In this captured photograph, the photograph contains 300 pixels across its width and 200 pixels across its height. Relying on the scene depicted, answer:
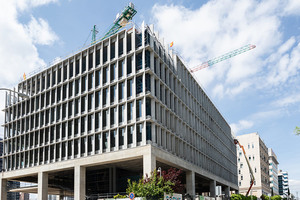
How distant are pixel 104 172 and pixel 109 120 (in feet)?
49.2

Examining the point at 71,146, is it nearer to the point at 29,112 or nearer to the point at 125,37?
the point at 29,112

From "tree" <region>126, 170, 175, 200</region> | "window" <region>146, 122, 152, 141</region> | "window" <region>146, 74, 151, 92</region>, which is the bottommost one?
"tree" <region>126, 170, 175, 200</region>

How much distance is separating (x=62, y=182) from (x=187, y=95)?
103ft

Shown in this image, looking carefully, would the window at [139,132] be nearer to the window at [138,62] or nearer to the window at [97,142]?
the window at [97,142]

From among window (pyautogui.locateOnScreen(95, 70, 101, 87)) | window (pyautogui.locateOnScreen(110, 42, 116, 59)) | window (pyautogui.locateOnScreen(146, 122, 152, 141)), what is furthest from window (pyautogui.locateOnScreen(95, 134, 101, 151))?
window (pyautogui.locateOnScreen(110, 42, 116, 59))

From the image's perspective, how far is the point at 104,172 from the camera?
6350 cm

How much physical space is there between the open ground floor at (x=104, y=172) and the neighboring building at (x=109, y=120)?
0.52ft

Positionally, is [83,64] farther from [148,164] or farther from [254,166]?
[254,166]

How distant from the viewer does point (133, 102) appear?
166ft

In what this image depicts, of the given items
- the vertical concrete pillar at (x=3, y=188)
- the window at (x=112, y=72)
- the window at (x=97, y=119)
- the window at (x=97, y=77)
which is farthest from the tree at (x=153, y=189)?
the vertical concrete pillar at (x=3, y=188)

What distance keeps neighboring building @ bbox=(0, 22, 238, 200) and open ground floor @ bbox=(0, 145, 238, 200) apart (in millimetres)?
158

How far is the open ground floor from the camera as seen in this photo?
49.2 metres

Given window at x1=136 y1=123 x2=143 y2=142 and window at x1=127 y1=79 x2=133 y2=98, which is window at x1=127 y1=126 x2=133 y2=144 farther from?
window at x1=127 y1=79 x2=133 y2=98

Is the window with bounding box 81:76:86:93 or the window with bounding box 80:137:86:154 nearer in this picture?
the window with bounding box 80:137:86:154
